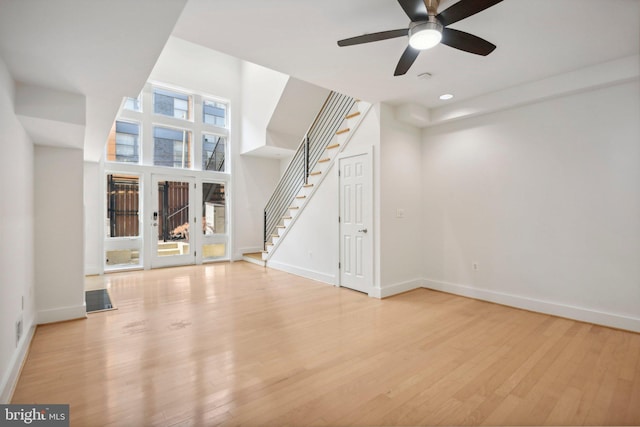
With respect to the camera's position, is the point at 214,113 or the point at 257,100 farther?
the point at 214,113

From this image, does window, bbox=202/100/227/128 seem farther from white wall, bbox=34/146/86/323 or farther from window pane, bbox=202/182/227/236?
white wall, bbox=34/146/86/323

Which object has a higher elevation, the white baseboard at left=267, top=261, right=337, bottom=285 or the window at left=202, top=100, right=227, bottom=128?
the window at left=202, top=100, right=227, bottom=128

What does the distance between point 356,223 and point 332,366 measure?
249cm

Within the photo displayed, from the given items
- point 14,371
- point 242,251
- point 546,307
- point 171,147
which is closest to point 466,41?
point 546,307

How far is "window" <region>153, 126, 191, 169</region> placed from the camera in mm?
6566

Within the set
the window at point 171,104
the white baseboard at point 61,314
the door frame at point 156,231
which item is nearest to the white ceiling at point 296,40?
the white baseboard at point 61,314

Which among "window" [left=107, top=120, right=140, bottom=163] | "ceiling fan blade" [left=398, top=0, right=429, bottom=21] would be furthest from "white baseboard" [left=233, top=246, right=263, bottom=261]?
"ceiling fan blade" [left=398, top=0, right=429, bottom=21]

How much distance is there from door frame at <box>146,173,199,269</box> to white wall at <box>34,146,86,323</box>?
301cm

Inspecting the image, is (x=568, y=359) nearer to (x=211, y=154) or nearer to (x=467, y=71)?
(x=467, y=71)

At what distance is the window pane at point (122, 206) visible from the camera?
20.0 feet

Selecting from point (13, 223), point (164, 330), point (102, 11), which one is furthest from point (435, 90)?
point (13, 223)

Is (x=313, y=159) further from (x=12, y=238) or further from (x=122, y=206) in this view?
(x=12, y=238)

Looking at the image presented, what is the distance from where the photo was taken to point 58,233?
339 cm

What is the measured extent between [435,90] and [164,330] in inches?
164
